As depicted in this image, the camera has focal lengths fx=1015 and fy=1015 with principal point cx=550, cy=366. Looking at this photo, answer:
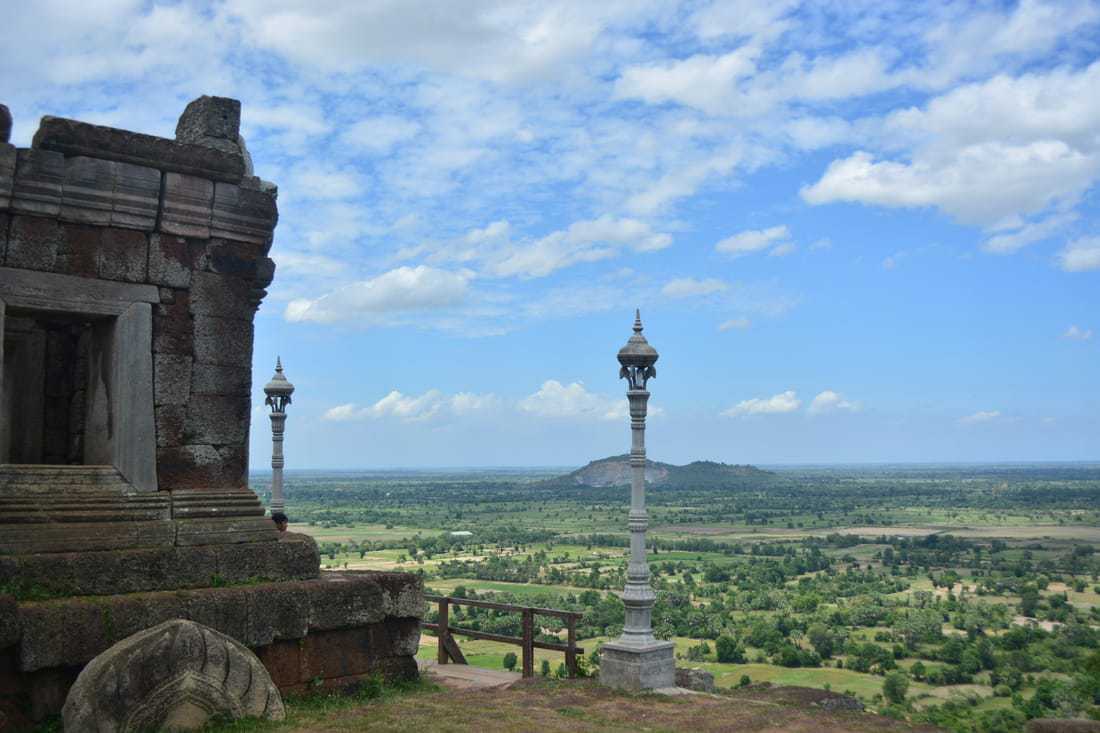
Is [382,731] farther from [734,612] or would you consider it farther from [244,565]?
[734,612]

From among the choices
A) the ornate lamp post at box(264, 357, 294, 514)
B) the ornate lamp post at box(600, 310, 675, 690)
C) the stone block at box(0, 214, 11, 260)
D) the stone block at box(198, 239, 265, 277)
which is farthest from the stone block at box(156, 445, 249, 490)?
the ornate lamp post at box(264, 357, 294, 514)

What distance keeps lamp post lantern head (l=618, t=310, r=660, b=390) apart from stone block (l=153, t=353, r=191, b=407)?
214 inches

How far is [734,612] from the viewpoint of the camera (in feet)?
127

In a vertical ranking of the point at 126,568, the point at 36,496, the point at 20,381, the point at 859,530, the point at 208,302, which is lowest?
the point at 859,530

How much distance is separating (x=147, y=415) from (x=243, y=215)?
1.86 metres

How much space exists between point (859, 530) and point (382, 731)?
90.5 meters

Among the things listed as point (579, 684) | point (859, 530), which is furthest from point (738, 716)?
point (859, 530)

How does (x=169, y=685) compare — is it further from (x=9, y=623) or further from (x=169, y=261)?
(x=169, y=261)

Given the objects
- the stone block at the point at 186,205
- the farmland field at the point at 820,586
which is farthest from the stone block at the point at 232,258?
the farmland field at the point at 820,586

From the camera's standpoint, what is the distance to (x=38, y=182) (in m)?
7.64

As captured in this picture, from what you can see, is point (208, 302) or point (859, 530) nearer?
point (208, 302)

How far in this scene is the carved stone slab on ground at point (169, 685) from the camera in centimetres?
627

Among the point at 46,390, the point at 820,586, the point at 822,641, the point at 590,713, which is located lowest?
the point at 820,586

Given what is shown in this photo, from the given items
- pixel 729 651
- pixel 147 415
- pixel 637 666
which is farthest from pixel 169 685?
pixel 729 651
